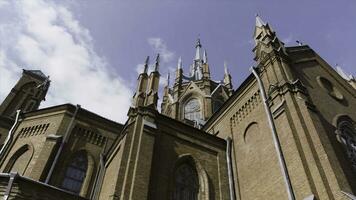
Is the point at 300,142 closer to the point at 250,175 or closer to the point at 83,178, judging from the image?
the point at 250,175

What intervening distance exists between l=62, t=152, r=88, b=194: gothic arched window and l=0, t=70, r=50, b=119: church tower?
24.1ft

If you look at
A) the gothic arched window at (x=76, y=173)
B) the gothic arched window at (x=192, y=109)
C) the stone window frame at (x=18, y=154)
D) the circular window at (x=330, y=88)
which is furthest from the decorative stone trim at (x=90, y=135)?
the gothic arched window at (x=192, y=109)

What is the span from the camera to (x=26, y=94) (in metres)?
22.7

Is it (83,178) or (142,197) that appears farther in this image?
(83,178)

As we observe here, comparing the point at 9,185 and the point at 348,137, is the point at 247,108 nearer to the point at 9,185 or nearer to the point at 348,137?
the point at 348,137

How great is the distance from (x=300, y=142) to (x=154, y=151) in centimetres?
558

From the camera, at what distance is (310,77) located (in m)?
15.5

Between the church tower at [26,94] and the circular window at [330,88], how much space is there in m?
19.2

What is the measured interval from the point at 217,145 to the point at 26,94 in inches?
618

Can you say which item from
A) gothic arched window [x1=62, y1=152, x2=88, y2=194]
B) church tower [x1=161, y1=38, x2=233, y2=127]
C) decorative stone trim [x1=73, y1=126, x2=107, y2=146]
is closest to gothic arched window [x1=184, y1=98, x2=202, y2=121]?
church tower [x1=161, y1=38, x2=233, y2=127]

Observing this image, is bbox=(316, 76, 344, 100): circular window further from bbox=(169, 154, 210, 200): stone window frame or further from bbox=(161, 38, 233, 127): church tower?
bbox=(161, 38, 233, 127): church tower

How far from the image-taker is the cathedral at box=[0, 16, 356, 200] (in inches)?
406

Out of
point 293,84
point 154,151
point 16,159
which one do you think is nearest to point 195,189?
point 154,151

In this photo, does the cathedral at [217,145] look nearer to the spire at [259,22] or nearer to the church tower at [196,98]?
the spire at [259,22]
